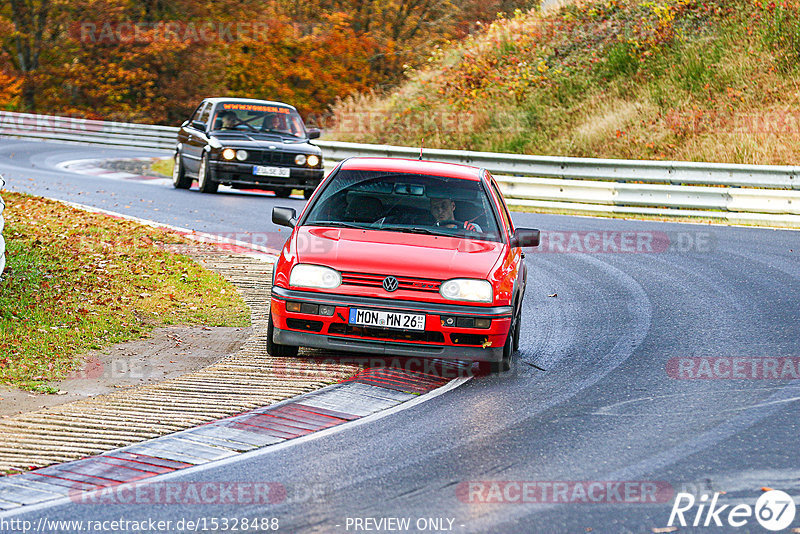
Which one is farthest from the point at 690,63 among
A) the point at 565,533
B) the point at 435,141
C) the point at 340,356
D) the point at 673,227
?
the point at 565,533

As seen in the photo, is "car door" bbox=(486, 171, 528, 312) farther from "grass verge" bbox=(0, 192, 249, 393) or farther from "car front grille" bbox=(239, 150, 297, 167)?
"car front grille" bbox=(239, 150, 297, 167)

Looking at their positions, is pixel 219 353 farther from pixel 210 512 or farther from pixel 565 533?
pixel 565 533

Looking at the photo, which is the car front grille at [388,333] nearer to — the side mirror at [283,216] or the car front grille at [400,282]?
the car front grille at [400,282]

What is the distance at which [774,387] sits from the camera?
303 inches

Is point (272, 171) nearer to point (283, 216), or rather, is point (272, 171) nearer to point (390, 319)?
point (283, 216)

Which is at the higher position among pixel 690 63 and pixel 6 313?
pixel 690 63

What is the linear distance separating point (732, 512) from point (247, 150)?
1604 centimetres

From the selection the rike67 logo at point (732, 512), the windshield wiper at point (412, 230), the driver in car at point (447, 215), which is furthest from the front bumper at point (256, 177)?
the rike67 logo at point (732, 512)

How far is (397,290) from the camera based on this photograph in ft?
26.1

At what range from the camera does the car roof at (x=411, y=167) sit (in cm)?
945

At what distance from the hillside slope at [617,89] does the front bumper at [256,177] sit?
7.79 meters

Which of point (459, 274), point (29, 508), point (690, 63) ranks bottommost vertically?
point (29, 508)

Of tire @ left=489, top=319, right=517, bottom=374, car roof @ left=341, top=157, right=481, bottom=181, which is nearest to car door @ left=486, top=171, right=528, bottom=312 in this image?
car roof @ left=341, top=157, right=481, bottom=181

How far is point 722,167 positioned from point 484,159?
5067mm
